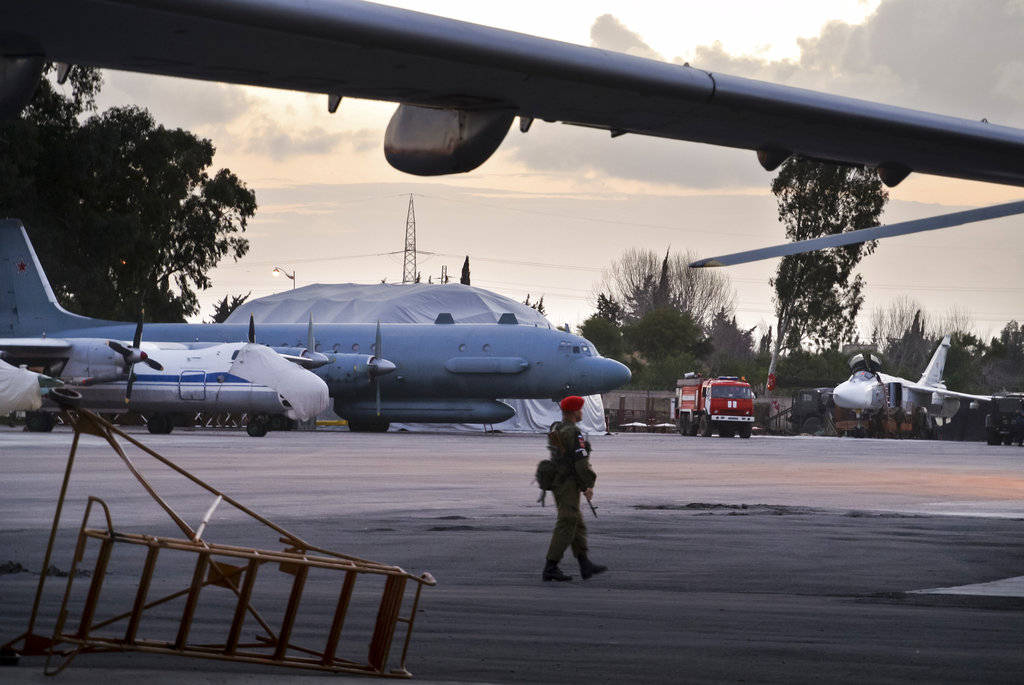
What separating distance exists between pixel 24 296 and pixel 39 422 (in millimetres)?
5372

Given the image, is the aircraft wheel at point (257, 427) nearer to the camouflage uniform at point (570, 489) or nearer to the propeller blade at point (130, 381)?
the propeller blade at point (130, 381)

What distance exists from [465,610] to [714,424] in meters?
49.5

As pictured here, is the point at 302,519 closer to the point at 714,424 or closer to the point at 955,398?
the point at 714,424

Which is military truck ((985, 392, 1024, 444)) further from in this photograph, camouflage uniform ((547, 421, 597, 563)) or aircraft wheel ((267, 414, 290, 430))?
camouflage uniform ((547, 421, 597, 563))

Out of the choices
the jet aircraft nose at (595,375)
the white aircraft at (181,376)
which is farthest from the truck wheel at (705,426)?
the white aircraft at (181,376)

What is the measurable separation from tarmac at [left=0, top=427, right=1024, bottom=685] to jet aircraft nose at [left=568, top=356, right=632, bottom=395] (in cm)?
2066

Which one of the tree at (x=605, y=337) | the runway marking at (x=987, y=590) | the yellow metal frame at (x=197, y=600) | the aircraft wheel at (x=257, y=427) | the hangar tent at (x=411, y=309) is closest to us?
the yellow metal frame at (x=197, y=600)

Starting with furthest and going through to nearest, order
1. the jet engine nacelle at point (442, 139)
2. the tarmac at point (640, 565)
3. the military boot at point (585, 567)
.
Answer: the military boot at point (585, 567) < the tarmac at point (640, 565) < the jet engine nacelle at point (442, 139)

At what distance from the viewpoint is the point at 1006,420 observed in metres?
53.6

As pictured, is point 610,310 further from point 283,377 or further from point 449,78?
point 449,78

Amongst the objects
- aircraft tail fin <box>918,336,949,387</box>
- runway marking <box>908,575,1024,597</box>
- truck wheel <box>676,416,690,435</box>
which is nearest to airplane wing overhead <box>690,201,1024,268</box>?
runway marking <box>908,575,1024,597</box>

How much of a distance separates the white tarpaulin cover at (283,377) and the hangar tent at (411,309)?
69.5 feet

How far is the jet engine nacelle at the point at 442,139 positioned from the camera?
6520 millimetres

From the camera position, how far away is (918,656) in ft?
25.4
